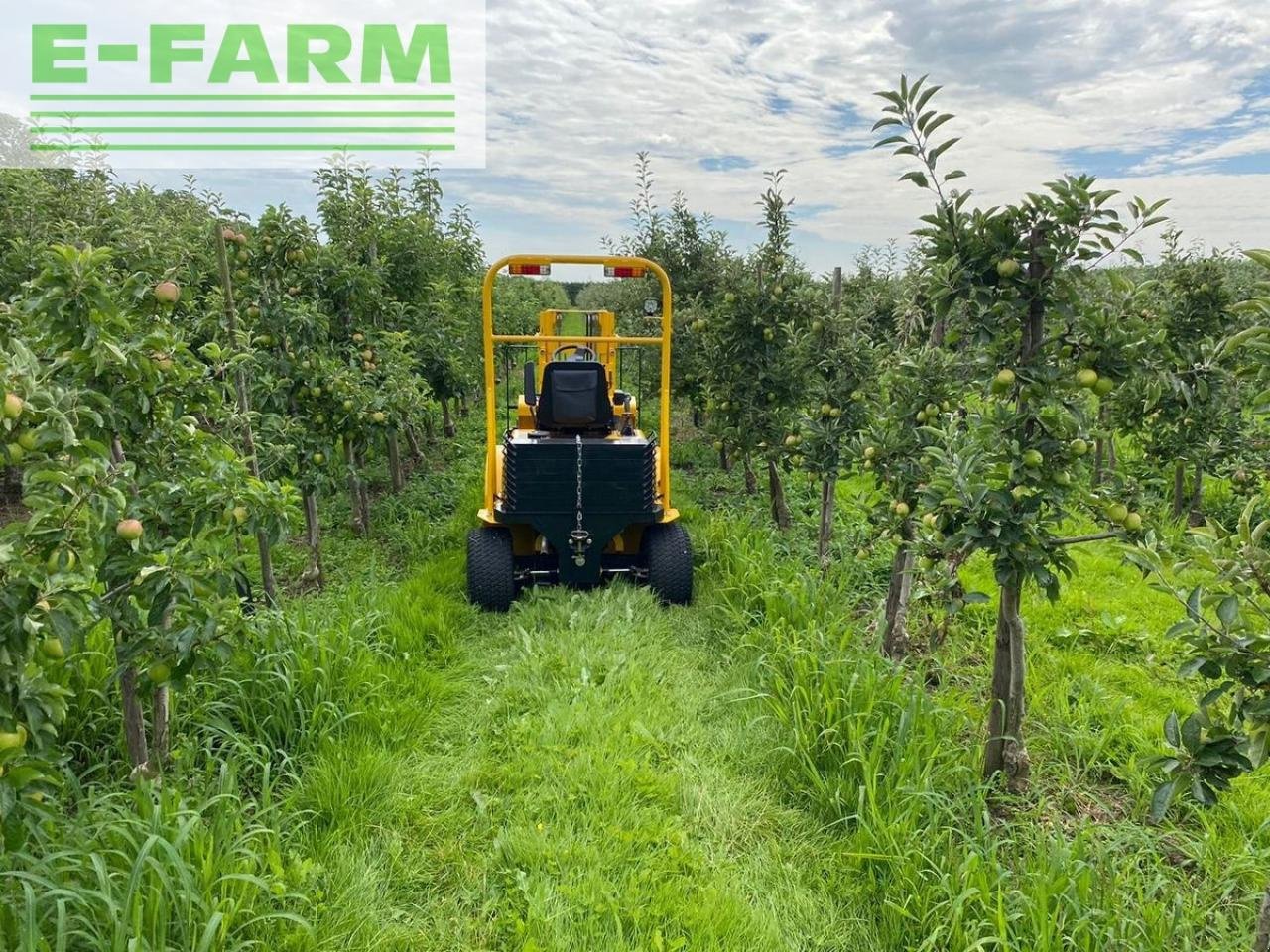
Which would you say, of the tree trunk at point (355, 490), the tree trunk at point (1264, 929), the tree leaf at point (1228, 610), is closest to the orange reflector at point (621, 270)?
the tree trunk at point (355, 490)

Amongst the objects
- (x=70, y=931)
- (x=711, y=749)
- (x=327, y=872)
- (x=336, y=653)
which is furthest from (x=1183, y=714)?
(x=70, y=931)

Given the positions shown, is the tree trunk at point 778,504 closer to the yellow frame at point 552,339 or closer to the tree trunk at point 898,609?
the yellow frame at point 552,339

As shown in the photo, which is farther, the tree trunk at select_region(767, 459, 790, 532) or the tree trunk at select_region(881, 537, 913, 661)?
the tree trunk at select_region(767, 459, 790, 532)

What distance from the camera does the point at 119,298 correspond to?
101 inches

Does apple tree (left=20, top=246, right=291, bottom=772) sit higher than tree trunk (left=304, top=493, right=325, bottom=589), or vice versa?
apple tree (left=20, top=246, right=291, bottom=772)

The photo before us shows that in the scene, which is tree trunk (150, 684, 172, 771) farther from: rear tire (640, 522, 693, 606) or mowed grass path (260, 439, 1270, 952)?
rear tire (640, 522, 693, 606)

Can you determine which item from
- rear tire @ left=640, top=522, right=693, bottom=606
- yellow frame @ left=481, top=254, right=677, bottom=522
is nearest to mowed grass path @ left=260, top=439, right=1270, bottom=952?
rear tire @ left=640, top=522, right=693, bottom=606

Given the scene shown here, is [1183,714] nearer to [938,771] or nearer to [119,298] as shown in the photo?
[938,771]

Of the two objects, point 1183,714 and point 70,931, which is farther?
point 1183,714

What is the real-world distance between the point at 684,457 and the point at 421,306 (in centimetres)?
369

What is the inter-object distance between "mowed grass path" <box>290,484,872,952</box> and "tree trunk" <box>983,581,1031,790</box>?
82cm

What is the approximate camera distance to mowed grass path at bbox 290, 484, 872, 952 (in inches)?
93.4

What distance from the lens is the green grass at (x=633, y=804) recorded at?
222 cm

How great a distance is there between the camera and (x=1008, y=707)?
9.55 feet
